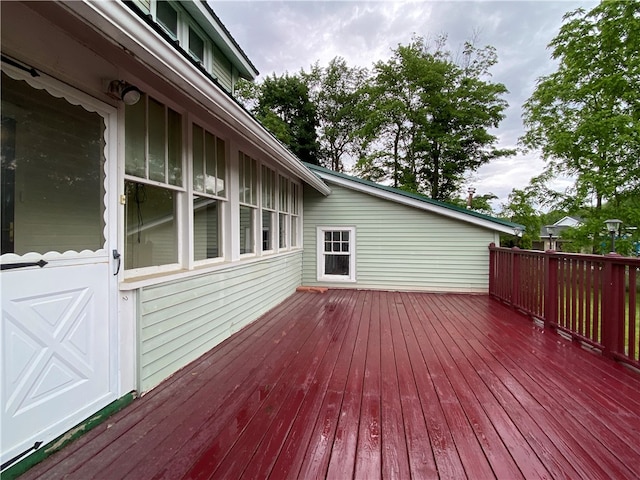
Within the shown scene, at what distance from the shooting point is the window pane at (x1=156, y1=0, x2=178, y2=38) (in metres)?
4.86

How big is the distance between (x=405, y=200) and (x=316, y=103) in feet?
51.3

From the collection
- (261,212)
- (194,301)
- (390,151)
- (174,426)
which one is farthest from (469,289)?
(390,151)

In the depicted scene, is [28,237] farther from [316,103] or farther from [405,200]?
[316,103]

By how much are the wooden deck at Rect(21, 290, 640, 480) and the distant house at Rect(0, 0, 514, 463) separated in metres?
0.33

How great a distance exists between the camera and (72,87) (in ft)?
5.82

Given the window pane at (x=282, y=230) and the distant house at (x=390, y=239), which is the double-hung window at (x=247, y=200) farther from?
the distant house at (x=390, y=239)

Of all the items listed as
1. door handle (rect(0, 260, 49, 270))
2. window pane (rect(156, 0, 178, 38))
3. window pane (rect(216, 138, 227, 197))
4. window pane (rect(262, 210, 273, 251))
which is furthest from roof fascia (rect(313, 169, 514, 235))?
door handle (rect(0, 260, 49, 270))

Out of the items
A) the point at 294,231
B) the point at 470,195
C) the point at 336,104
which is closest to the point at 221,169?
the point at 294,231

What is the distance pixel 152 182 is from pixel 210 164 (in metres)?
0.93

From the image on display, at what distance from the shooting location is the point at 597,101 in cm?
1047

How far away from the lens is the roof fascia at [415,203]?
6410mm

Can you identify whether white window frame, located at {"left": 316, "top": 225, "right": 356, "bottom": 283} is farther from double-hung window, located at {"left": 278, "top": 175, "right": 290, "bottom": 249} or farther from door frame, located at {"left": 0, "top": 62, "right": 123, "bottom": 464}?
door frame, located at {"left": 0, "top": 62, "right": 123, "bottom": 464}

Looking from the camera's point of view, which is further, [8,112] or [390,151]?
[390,151]

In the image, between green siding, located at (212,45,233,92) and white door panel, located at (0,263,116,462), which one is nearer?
white door panel, located at (0,263,116,462)
